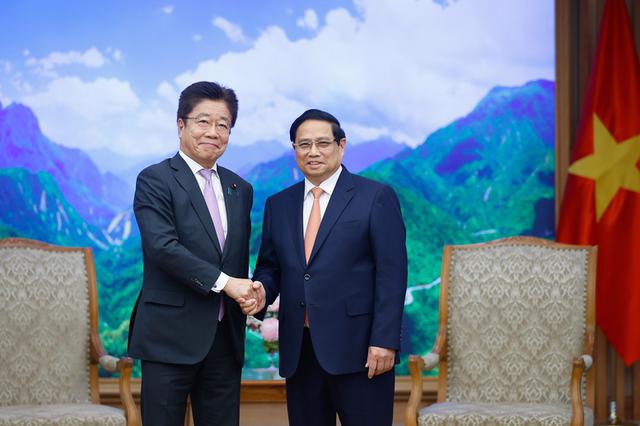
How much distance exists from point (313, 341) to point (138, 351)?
1.86 ft

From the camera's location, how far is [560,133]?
492cm

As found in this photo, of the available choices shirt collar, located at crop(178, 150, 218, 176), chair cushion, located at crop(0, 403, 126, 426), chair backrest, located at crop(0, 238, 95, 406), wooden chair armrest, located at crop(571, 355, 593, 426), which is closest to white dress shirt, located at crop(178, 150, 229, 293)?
shirt collar, located at crop(178, 150, 218, 176)

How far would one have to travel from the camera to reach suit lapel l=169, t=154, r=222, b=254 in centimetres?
281

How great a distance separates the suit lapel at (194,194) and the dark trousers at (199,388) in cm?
29

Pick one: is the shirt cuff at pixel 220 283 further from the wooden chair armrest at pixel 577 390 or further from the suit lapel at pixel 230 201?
the wooden chair armrest at pixel 577 390

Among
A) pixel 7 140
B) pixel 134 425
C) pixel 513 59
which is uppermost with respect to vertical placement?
pixel 513 59

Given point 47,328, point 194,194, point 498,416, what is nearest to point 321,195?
point 194,194

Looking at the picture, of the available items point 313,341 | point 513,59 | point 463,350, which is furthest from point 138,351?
point 513,59

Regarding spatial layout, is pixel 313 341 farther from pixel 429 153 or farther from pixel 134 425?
pixel 429 153

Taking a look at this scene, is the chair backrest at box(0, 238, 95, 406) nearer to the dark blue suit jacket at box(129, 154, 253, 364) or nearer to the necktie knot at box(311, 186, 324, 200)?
the dark blue suit jacket at box(129, 154, 253, 364)

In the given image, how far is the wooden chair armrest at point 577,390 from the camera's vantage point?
3383mm

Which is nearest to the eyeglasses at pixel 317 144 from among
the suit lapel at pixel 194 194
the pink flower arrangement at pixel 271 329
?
the suit lapel at pixel 194 194

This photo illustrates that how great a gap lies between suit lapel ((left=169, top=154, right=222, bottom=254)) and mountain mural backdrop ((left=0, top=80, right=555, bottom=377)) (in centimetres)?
245

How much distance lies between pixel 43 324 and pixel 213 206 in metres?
1.40
